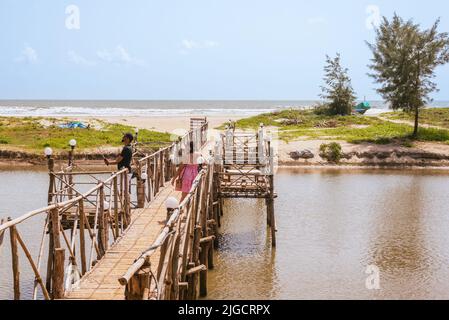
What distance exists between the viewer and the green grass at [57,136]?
3947 centimetres

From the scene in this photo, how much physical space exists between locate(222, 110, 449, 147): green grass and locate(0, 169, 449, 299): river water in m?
11.6

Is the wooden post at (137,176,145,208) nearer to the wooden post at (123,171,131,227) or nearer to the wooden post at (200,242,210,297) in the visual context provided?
the wooden post at (123,171,131,227)

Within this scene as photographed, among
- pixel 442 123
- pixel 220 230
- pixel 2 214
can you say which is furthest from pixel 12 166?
pixel 442 123

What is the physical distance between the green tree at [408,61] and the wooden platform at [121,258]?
3208 cm

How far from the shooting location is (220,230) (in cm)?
2105

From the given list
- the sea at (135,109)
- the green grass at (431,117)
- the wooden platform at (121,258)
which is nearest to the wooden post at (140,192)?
the wooden platform at (121,258)

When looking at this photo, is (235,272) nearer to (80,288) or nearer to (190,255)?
(190,255)

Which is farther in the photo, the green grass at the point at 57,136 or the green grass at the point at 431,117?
the green grass at the point at 431,117

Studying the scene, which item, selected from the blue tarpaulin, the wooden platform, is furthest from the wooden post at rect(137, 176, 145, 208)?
the blue tarpaulin

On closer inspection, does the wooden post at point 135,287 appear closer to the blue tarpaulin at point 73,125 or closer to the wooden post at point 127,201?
the wooden post at point 127,201

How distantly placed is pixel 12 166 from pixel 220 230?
21066 mm

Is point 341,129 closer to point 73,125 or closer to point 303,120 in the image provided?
point 303,120

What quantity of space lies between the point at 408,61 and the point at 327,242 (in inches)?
1114

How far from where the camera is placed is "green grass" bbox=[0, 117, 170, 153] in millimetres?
39469
